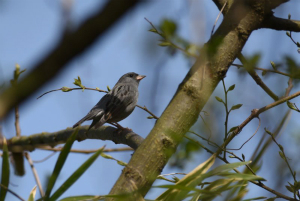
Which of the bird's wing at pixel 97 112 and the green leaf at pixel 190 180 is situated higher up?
the bird's wing at pixel 97 112

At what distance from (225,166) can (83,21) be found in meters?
1.48

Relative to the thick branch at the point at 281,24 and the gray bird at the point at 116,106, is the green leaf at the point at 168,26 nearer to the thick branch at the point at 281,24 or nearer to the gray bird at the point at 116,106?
the thick branch at the point at 281,24

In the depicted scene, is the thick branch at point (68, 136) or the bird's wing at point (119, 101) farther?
the bird's wing at point (119, 101)

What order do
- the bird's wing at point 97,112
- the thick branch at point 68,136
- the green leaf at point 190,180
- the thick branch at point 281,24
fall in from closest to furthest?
the green leaf at point 190,180, the thick branch at point 281,24, the thick branch at point 68,136, the bird's wing at point 97,112

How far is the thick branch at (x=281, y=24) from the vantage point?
235 cm

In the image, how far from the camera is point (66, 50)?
0.88 m

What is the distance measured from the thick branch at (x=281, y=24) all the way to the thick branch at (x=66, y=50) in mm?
1627

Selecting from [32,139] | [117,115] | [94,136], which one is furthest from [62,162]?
[117,115]

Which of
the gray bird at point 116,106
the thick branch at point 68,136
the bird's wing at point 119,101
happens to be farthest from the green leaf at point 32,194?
the bird's wing at point 119,101

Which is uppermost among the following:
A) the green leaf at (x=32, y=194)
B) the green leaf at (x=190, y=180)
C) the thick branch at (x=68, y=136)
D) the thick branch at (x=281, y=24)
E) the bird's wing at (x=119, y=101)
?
the bird's wing at (x=119, y=101)

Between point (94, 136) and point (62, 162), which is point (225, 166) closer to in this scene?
point (62, 162)

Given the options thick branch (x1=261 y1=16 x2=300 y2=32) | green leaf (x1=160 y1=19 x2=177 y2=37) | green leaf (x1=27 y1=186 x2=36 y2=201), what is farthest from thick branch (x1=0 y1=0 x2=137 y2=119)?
green leaf (x1=27 y1=186 x2=36 y2=201)

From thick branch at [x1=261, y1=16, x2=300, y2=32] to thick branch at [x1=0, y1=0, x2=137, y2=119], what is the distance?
163cm

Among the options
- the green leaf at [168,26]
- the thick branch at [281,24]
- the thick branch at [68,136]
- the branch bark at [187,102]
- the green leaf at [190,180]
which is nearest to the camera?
the green leaf at [168,26]
